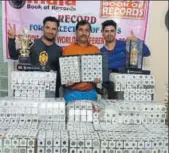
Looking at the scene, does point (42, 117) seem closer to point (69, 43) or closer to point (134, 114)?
Answer: point (134, 114)

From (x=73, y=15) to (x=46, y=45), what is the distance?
0.32m

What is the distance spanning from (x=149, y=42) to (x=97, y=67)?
0.63 m

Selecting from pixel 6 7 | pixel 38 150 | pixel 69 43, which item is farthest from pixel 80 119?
pixel 6 7

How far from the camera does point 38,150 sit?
1.27m

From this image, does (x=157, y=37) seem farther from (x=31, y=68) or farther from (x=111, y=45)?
(x=31, y=68)

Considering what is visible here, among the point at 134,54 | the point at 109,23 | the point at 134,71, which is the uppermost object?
the point at 109,23

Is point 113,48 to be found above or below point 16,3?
below

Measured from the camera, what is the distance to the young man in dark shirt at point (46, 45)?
2150 millimetres

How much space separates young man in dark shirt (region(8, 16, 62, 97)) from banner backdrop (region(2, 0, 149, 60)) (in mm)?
101

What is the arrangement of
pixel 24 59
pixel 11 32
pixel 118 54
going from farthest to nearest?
1. pixel 118 54
2. pixel 11 32
3. pixel 24 59

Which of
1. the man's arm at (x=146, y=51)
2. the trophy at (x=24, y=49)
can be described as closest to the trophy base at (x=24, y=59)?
the trophy at (x=24, y=49)

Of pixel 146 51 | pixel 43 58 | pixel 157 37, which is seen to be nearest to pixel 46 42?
pixel 43 58

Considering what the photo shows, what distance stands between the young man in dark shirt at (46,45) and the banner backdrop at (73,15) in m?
0.10

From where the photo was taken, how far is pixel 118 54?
2271mm
